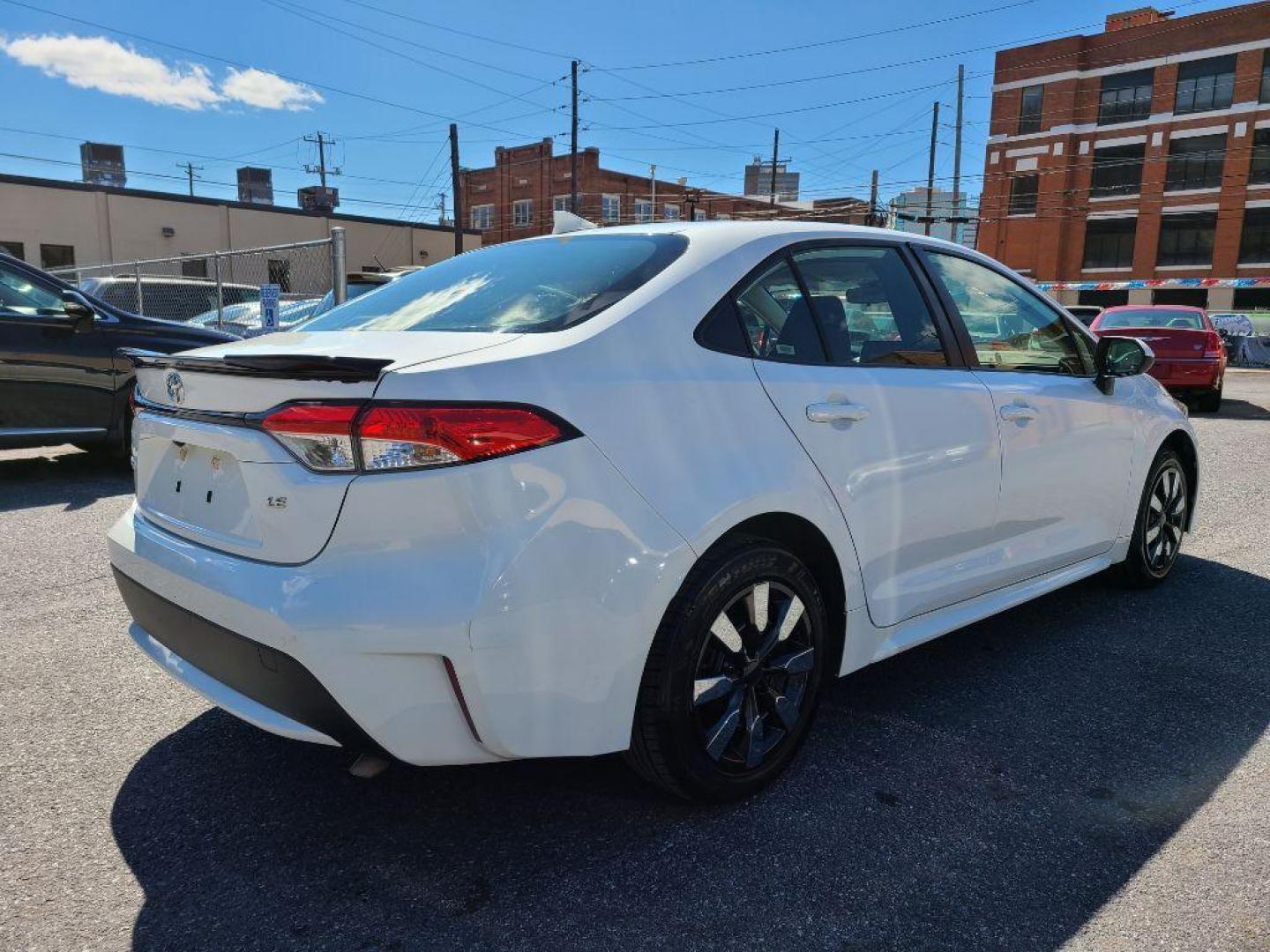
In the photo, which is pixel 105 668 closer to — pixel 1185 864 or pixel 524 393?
pixel 524 393

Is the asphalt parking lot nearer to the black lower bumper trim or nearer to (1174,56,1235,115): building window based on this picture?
the black lower bumper trim

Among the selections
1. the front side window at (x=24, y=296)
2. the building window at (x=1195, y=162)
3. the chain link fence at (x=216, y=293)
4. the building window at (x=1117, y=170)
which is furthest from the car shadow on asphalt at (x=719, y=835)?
the building window at (x=1117, y=170)

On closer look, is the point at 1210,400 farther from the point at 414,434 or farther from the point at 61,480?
the point at 414,434

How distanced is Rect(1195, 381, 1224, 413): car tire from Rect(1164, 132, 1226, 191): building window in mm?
39533

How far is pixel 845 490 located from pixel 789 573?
0.31m

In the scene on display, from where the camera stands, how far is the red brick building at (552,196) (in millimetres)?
53125

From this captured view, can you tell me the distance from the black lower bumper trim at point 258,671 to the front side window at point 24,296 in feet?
18.4

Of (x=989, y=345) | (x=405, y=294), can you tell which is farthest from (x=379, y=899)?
(x=989, y=345)

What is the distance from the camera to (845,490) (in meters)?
2.71

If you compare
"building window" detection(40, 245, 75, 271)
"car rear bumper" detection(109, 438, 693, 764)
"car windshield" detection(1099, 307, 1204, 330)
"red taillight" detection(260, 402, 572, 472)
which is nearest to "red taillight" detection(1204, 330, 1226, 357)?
"car windshield" detection(1099, 307, 1204, 330)

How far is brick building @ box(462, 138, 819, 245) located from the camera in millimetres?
53125

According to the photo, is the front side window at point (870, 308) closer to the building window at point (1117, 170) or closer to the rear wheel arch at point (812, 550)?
the rear wheel arch at point (812, 550)

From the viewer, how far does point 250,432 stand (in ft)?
7.22

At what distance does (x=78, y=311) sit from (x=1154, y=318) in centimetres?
1553
